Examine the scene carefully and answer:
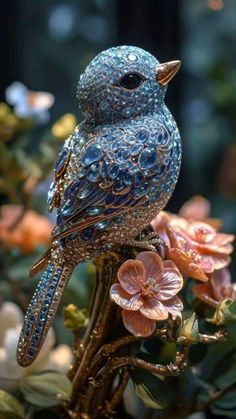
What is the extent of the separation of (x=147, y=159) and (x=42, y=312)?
11cm

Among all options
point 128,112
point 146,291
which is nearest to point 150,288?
point 146,291

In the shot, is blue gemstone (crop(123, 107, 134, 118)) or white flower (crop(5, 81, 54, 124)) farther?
white flower (crop(5, 81, 54, 124))

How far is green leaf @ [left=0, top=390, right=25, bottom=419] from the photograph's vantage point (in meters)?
0.56

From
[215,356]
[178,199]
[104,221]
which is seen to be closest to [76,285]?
[215,356]

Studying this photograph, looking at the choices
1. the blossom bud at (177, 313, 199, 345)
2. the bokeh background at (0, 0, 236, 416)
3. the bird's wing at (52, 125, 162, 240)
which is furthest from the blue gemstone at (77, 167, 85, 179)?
the bokeh background at (0, 0, 236, 416)

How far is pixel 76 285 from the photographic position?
773 mm

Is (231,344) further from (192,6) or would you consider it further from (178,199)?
(192,6)

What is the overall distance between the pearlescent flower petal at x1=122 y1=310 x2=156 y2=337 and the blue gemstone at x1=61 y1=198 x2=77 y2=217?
0.07 meters

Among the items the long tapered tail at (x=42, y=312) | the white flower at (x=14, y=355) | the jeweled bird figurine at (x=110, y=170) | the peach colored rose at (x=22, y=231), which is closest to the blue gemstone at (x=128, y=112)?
the jeweled bird figurine at (x=110, y=170)

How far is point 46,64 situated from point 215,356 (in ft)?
2.37

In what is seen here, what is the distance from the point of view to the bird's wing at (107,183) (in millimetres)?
500

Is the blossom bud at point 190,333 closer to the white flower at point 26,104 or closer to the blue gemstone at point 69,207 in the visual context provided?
the blue gemstone at point 69,207

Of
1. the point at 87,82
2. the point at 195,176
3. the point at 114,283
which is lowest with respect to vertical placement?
the point at 195,176

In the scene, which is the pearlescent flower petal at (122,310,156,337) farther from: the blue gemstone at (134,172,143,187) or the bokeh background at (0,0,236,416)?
the bokeh background at (0,0,236,416)
